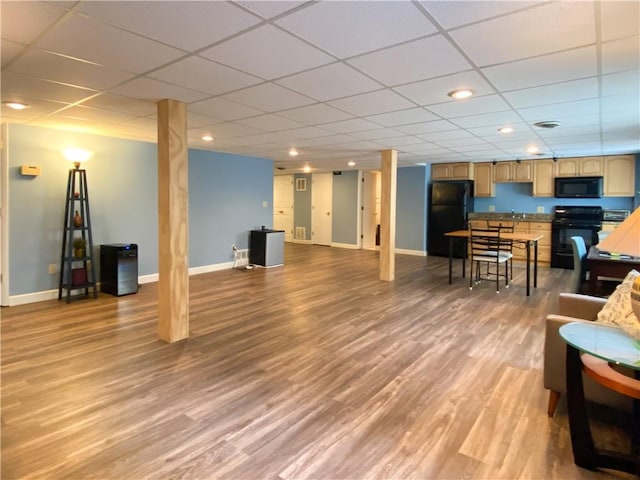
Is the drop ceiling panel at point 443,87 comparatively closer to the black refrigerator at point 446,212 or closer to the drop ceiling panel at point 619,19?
the drop ceiling panel at point 619,19

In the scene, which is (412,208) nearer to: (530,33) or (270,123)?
(270,123)

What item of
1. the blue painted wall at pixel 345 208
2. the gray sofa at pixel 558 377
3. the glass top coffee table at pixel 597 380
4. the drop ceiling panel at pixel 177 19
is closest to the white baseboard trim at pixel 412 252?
the blue painted wall at pixel 345 208

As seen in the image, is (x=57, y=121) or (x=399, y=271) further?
(x=399, y=271)

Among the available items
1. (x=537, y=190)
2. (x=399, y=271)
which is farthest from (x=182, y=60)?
(x=537, y=190)

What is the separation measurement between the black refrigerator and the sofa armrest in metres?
5.79

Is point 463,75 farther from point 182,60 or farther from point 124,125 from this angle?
point 124,125

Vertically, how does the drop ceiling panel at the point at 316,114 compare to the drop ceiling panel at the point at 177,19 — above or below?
above

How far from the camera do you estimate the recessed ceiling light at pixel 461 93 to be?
116 inches

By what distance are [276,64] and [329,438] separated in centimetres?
237

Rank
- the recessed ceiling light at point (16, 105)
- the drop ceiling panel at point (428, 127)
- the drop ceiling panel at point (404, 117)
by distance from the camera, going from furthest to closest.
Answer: the drop ceiling panel at point (428, 127), the drop ceiling panel at point (404, 117), the recessed ceiling light at point (16, 105)

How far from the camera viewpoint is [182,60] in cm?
241

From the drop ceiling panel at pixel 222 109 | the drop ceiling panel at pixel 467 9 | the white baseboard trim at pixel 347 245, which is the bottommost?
the white baseboard trim at pixel 347 245

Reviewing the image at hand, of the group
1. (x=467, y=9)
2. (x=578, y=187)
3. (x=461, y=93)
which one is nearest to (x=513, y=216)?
(x=578, y=187)

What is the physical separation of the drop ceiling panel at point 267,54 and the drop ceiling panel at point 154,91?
0.77 meters
